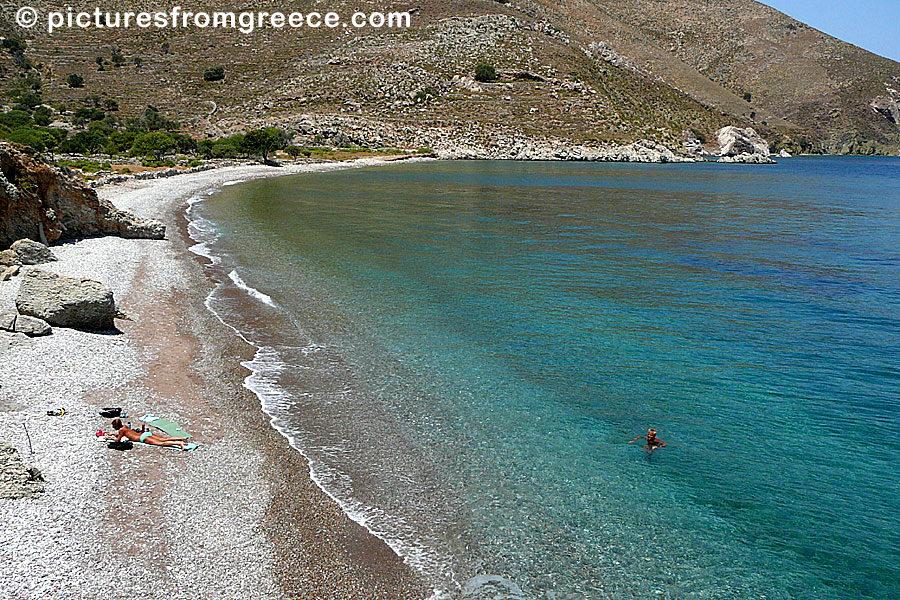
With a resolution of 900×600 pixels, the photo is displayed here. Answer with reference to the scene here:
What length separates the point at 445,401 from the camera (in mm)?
13273

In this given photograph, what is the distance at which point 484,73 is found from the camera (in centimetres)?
12812

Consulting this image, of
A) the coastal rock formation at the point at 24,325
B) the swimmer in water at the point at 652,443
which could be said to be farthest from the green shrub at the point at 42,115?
the swimmer in water at the point at 652,443

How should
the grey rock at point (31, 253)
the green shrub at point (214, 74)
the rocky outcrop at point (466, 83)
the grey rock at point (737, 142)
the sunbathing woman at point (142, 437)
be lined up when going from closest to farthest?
the sunbathing woman at point (142, 437) → the grey rock at point (31, 253) → the green shrub at point (214, 74) → the rocky outcrop at point (466, 83) → the grey rock at point (737, 142)

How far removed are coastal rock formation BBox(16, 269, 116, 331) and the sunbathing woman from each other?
591 centimetres

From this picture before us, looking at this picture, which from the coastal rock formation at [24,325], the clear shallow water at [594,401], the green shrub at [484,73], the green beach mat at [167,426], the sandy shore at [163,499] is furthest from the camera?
the green shrub at [484,73]

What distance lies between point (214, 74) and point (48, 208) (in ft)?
334

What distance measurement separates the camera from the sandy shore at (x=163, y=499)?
7.52 metres

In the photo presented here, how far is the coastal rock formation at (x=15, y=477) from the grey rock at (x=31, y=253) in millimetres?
14884

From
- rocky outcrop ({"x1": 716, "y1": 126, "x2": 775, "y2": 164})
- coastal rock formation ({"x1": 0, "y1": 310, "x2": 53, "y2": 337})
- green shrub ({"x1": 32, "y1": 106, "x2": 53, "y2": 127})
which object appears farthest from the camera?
Result: rocky outcrop ({"x1": 716, "y1": 126, "x2": 775, "y2": 164})

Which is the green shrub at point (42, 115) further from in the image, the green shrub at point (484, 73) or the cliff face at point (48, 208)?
the green shrub at point (484, 73)

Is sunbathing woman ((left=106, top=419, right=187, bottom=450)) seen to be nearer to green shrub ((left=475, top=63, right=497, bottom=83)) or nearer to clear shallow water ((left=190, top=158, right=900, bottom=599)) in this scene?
clear shallow water ((left=190, top=158, right=900, bottom=599))

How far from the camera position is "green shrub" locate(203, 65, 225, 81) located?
116125 mm

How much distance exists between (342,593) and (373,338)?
31.7ft

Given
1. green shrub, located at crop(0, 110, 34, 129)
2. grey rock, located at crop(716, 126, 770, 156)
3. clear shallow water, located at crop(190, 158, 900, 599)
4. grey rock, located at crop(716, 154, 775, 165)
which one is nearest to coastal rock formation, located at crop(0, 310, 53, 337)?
clear shallow water, located at crop(190, 158, 900, 599)
